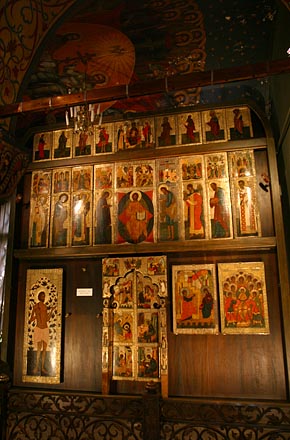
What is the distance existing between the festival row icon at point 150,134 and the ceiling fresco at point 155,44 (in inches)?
13.8

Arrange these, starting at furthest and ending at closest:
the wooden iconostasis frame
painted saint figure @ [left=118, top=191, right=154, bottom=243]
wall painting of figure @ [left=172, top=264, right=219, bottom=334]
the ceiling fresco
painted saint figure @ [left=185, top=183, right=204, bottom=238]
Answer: painted saint figure @ [left=118, top=191, right=154, bottom=243], painted saint figure @ [left=185, top=183, right=204, bottom=238], the wooden iconostasis frame, wall painting of figure @ [left=172, top=264, right=219, bottom=334], the ceiling fresco

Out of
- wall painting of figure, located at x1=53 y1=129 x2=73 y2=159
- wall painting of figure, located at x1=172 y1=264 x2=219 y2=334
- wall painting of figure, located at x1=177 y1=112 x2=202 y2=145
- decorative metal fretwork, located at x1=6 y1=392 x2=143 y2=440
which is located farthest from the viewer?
wall painting of figure, located at x1=53 y1=129 x2=73 y2=159

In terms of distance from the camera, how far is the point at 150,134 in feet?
20.8

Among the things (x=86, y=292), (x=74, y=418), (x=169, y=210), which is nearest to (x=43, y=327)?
(x=86, y=292)

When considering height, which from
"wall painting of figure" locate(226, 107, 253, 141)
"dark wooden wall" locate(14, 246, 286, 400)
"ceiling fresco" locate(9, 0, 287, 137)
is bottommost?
"dark wooden wall" locate(14, 246, 286, 400)

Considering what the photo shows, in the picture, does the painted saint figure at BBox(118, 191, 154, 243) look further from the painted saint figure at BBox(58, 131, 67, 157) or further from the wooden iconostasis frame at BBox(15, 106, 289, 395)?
the painted saint figure at BBox(58, 131, 67, 157)

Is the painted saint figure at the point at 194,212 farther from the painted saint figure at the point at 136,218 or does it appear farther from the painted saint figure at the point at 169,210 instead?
the painted saint figure at the point at 136,218

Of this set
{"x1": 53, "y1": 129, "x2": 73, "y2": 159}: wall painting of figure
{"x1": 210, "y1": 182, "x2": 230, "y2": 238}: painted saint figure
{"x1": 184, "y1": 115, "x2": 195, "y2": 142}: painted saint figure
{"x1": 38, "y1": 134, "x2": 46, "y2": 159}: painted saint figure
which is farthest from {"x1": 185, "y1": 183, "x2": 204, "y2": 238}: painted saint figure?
{"x1": 38, "y1": 134, "x2": 46, "y2": 159}: painted saint figure

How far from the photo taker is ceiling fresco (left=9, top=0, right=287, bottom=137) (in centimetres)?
451

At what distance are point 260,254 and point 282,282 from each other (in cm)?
55

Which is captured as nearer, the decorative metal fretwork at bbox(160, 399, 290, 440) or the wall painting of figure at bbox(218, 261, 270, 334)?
the decorative metal fretwork at bbox(160, 399, 290, 440)

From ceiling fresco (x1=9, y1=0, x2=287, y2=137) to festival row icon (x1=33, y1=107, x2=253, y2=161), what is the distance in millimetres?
351

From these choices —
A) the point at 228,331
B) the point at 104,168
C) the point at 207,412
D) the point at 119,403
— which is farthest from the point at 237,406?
the point at 104,168

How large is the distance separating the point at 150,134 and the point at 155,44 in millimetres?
1609
